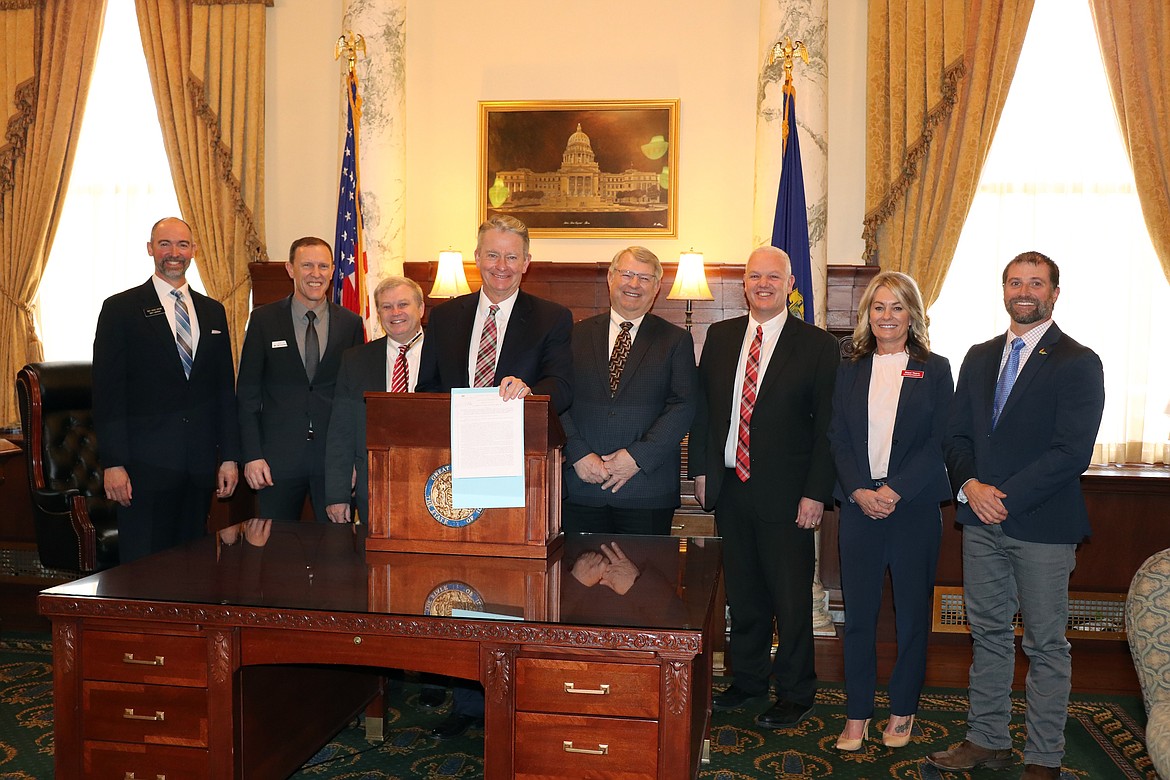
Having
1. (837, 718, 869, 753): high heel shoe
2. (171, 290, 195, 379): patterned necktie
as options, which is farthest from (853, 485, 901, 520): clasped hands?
(171, 290, 195, 379): patterned necktie

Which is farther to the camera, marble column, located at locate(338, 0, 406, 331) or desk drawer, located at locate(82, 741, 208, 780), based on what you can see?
marble column, located at locate(338, 0, 406, 331)

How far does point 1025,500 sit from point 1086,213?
4.02m

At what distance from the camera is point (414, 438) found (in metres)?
2.70

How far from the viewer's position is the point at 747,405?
12.0 feet

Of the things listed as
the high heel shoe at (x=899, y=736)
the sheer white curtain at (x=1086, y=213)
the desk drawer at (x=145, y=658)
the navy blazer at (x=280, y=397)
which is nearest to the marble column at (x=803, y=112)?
the sheer white curtain at (x=1086, y=213)

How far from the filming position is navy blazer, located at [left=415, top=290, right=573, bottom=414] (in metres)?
3.20

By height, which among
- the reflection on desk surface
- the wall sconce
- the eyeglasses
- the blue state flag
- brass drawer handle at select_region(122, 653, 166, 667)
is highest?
the blue state flag

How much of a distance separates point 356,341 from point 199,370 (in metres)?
0.65

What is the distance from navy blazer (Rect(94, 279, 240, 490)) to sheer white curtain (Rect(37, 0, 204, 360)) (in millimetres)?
3732

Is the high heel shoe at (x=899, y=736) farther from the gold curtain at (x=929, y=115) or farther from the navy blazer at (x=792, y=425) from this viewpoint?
the gold curtain at (x=929, y=115)

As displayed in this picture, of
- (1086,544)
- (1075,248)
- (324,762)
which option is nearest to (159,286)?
(324,762)

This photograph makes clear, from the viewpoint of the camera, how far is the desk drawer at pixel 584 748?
226 centimetres

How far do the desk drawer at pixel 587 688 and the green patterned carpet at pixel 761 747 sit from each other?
3.52 ft

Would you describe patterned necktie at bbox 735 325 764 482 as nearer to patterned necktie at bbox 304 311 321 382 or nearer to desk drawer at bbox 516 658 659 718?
desk drawer at bbox 516 658 659 718
